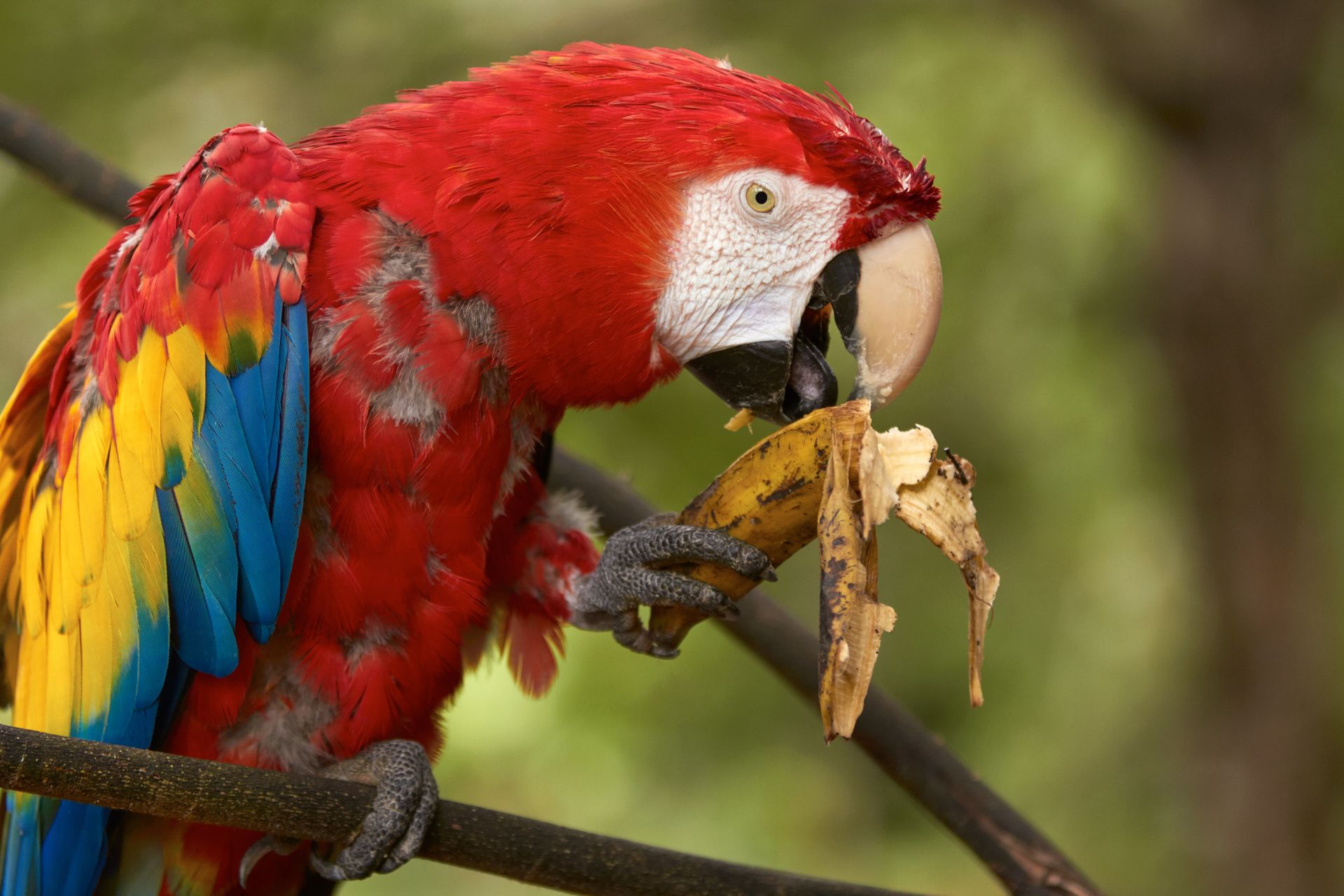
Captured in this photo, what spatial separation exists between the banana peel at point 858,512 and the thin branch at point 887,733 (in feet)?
1.80

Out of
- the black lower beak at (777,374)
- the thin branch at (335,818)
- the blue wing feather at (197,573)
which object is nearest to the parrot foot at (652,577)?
the black lower beak at (777,374)

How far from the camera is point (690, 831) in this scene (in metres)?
3.40

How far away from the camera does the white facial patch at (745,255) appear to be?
1.22 meters

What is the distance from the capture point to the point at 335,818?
3.47ft

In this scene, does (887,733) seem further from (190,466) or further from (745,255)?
(190,466)

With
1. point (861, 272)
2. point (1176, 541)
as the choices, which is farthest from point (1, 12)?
point (1176, 541)

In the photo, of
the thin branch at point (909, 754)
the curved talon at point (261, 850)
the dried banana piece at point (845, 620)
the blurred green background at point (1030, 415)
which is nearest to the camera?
the dried banana piece at point (845, 620)

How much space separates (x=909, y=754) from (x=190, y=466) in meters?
0.99

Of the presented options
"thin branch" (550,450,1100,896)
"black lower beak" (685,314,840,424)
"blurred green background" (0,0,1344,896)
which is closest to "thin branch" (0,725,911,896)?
"thin branch" (550,450,1100,896)

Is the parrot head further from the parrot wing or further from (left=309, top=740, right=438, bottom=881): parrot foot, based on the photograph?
(left=309, top=740, right=438, bottom=881): parrot foot

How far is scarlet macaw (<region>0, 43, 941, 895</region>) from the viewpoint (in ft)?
3.98

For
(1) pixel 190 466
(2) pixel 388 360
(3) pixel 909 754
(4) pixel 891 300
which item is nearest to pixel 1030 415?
(3) pixel 909 754

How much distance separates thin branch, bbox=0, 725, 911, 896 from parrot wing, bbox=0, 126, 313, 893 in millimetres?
197

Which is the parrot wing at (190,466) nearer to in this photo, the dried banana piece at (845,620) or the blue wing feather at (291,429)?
the blue wing feather at (291,429)
